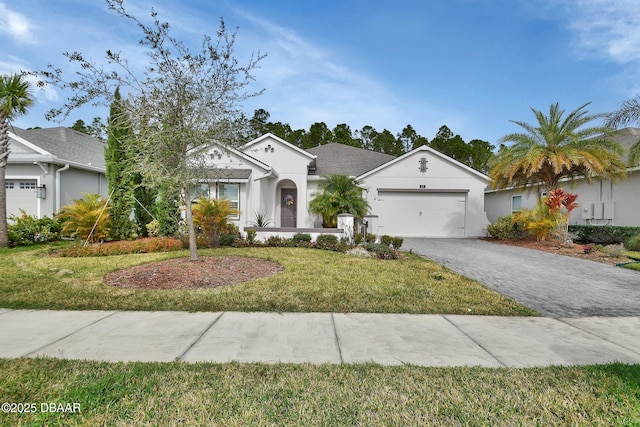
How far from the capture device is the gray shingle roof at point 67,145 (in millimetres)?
15192

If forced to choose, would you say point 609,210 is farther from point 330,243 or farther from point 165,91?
point 165,91

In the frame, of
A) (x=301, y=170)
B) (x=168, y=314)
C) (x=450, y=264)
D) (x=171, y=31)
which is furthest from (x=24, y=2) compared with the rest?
(x=450, y=264)

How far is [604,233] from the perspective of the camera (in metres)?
13.1

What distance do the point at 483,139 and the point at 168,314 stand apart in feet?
131

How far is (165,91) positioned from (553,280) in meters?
9.86

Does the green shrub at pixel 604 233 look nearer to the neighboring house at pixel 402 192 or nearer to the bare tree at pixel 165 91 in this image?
the neighboring house at pixel 402 192

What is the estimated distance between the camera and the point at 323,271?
24.4ft

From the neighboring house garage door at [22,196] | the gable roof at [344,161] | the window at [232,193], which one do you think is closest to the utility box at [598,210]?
the gable roof at [344,161]

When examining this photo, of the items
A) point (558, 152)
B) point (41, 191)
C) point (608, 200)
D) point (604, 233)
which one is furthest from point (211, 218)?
point (608, 200)

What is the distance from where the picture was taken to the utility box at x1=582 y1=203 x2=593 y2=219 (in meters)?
14.6

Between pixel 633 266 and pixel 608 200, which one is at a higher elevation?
pixel 608 200

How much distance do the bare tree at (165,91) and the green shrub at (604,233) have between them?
49.6 feet

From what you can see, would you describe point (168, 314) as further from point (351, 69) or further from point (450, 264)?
point (351, 69)

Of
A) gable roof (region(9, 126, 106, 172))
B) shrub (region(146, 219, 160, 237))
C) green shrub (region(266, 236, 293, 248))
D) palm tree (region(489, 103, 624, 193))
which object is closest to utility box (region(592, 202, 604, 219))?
palm tree (region(489, 103, 624, 193))
